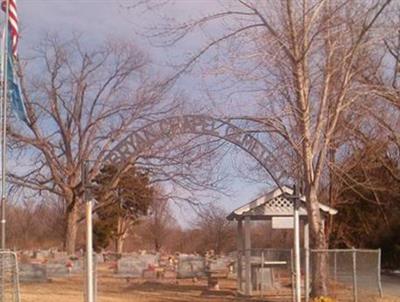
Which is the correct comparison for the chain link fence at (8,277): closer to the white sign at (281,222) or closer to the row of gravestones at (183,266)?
the white sign at (281,222)

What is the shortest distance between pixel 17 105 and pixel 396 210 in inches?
1062

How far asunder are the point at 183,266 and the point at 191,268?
0.50 metres

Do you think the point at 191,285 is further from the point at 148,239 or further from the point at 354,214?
the point at 148,239

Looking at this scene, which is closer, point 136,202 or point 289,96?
point 289,96

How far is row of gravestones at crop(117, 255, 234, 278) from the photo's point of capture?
116 ft

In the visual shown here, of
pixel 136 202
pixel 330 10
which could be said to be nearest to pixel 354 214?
pixel 136 202

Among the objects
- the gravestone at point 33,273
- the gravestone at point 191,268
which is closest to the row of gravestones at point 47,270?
the gravestone at point 33,273

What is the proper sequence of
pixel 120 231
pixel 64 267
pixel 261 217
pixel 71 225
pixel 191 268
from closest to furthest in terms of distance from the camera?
1. pixel 261 217
2. pixel 191 268
3. pixel 64 267
4. pixel 71 225
5. pixel 120 231

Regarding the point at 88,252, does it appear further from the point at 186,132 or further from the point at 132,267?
the point at 132,267

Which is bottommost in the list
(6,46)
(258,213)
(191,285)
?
(191,285)

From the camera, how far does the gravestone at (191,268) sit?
35031mm

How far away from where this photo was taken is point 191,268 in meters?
35.6

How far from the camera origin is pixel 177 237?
78.9 meters

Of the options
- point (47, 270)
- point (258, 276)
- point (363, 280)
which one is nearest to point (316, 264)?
point (363, 280)
